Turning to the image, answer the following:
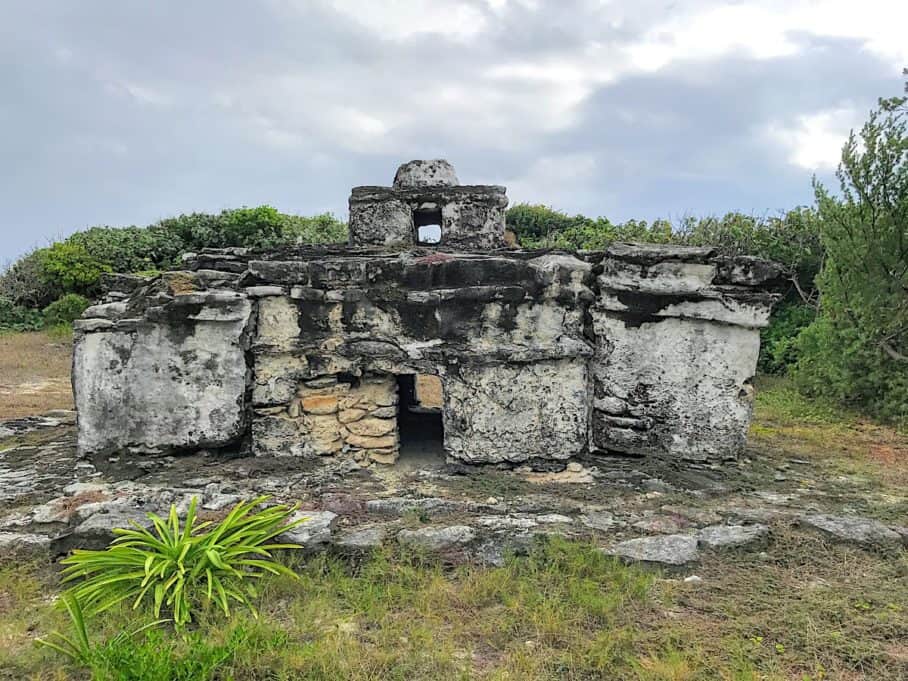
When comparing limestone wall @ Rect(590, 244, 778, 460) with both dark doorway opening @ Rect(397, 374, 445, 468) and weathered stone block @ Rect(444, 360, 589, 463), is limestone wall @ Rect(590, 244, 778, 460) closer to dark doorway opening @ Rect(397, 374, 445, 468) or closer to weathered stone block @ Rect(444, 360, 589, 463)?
weathered stone block @ Rect(444, 360, 589, 463)

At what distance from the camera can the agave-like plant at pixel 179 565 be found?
3901mm

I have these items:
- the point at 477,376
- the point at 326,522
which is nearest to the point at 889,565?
the point at 477,376

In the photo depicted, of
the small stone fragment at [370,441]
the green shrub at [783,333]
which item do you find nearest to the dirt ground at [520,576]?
the small stone fragment at [370,441]

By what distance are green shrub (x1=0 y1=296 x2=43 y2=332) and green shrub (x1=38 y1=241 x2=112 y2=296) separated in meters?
1.05

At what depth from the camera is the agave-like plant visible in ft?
12.8

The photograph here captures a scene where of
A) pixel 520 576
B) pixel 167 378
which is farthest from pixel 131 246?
pixel 520 576

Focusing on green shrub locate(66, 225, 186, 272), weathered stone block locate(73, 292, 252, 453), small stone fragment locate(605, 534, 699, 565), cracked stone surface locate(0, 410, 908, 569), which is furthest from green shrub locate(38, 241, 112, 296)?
small stone fragment locate(605, 534, 699, 565)

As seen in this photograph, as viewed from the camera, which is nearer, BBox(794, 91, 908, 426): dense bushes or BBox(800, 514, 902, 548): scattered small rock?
BBox(800, 514, 902, 548): scattered small rock

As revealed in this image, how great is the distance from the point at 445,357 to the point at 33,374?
11.2m

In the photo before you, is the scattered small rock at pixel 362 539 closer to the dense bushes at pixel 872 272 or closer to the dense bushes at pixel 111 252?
the dense bushes at pixel 872 272

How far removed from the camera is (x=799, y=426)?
9406 mm

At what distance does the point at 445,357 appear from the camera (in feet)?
19.7

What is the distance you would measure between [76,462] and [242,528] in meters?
2.85

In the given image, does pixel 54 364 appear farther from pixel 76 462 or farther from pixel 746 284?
pixel 746 284
